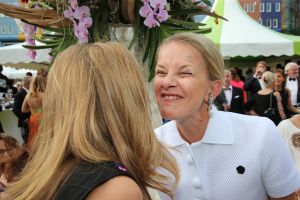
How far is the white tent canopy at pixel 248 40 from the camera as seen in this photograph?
7840 millimetres

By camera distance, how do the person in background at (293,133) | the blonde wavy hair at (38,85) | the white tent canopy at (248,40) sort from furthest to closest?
Result: the white tent canopy at (248,40) → the blonde wavy hair at (38,85) → the person in background at (293,133)

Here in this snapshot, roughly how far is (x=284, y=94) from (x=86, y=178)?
5.09 meters

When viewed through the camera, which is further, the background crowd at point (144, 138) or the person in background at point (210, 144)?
the person in background at point (210, 144)

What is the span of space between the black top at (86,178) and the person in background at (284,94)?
491 centimetres

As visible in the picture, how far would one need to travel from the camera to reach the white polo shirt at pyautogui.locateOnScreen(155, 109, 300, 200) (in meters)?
1.51

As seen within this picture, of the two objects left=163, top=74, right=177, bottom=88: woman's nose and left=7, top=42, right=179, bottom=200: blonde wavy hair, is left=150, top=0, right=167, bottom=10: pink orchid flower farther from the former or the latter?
left=7, top=42, right=179, bottom=200: blonde wavy hair

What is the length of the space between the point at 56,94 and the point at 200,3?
1.23m

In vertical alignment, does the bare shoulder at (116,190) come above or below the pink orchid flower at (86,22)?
below

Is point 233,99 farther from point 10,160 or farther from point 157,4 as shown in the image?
point 157,4

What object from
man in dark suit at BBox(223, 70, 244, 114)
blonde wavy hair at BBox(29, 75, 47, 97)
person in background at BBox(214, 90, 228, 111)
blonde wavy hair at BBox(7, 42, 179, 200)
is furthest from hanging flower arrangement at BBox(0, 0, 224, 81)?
man in dark suit at BBox(223, 70, 244, 114)

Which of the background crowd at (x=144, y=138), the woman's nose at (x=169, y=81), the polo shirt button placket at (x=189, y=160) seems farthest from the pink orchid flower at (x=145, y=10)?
the polo shirt button placket at (x=189, y=160)

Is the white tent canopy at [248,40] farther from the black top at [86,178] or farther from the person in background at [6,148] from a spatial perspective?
the black top at [86,178]

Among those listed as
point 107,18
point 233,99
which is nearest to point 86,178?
point 107,18

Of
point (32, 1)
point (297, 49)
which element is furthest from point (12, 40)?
point (32, 1)
